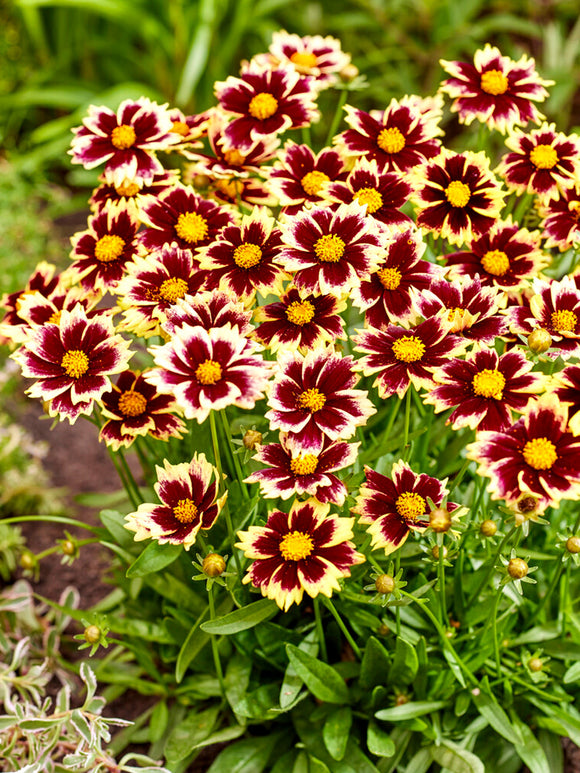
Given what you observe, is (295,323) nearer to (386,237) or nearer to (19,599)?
(386,237)

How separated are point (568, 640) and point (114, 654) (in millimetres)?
890

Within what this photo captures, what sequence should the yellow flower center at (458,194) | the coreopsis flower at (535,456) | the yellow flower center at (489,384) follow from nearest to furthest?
the coreopsis flower at (535,456) < the yellow flower center at (489,384) < the yellow flower center at (458,194)

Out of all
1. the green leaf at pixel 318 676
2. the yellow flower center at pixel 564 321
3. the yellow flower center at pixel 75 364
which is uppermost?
the yellow flower center at pixel 75 364

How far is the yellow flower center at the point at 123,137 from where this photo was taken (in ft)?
4.19

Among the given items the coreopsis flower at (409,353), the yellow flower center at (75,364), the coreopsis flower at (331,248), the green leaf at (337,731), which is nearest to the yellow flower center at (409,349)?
the coreopsis flower at (409,353)

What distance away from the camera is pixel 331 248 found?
3.47ft

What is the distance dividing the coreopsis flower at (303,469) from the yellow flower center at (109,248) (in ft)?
1.44

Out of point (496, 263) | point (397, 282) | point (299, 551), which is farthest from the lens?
point (496, 263)

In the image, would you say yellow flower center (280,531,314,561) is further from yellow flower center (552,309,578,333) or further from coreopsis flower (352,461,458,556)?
yellow flower center (552,309,578,333)

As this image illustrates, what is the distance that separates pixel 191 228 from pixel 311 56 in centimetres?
53

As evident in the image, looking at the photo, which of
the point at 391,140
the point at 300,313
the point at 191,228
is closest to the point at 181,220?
the point at 191,228

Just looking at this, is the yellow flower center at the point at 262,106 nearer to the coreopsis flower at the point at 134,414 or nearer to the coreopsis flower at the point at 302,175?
the coreopsis flower at the point at 302,175

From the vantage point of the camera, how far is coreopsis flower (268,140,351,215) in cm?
125

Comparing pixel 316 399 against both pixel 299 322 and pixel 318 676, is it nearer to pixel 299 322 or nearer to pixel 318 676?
pixel 299 322
